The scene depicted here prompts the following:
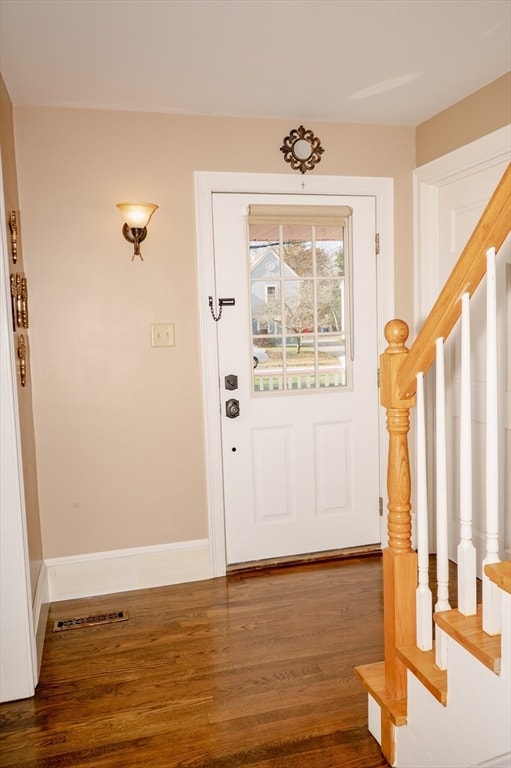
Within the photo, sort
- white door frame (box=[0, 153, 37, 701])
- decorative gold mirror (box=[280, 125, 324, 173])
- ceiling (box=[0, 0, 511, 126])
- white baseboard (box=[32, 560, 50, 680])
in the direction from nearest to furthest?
ceiling (box=[0, 0, 511, 126]) → white door frame (box=[0, 153, 37, 701]) → white baseboard (box=[32, 560, 50, 680]) → decorative gold mirror (box=[280, 125, 324, 173])

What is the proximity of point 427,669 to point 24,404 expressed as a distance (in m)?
1.98

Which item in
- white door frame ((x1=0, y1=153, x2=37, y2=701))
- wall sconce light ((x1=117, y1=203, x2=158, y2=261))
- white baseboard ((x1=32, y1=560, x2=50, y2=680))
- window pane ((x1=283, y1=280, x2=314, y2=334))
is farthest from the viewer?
window pane ((x1=283, y1=280, x2=314, y2=334))

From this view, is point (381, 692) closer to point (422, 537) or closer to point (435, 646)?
point (435, 646)

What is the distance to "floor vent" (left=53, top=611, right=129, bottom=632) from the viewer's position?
2.75m

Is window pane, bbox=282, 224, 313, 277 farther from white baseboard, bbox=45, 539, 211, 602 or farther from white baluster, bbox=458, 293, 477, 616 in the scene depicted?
white baluster, bbox=458, 293, 477, 616

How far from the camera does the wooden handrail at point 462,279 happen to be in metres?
1.30

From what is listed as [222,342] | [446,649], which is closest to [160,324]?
[222,342]

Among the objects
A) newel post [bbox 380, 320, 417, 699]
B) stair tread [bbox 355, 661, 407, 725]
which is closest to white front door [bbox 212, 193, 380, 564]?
stair tread [bbox 355, 661, 407, 725]

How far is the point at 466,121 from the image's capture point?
2.91 meters

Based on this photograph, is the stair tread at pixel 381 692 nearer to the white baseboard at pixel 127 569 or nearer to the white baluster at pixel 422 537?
the white baluster at pixel 422 537

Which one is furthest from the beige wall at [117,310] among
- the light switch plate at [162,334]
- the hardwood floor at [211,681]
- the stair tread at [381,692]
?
the stair tread at [381,692]

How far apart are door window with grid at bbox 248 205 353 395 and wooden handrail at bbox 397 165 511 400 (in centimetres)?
162

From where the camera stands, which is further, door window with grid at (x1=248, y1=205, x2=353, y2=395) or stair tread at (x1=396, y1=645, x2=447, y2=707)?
door window with grid at (x1=248, y1=205, x2=353, y2=395)

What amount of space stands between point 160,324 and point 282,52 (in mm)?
1409
